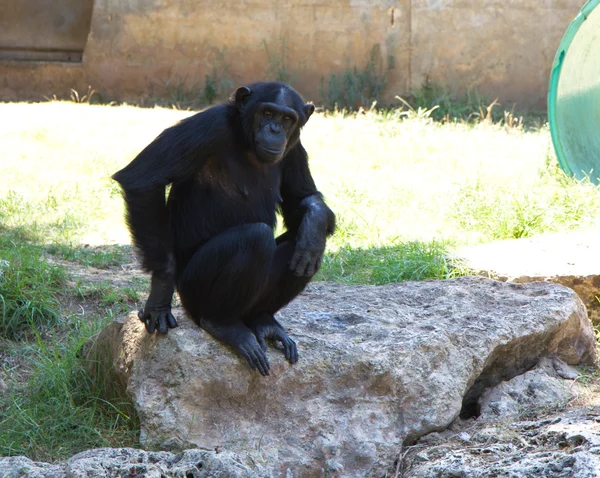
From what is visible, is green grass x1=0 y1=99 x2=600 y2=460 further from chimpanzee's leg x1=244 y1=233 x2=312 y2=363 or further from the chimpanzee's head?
the chimpanzee's head

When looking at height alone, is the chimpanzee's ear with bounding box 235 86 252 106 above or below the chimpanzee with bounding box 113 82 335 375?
above

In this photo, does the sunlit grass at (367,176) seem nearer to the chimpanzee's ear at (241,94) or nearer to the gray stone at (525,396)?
the gray stone at (525,396)

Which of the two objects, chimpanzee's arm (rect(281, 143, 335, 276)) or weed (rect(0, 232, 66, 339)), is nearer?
chimpanzee's arm (rect(281, 143, 335, 276))

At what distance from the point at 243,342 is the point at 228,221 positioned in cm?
55

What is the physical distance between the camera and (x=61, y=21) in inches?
501

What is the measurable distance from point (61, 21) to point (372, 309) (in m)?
10.4

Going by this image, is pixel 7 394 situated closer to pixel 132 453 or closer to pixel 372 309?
pixel 132 453

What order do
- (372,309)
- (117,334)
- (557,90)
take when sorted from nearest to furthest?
(117,334), (372,309), (557,90)

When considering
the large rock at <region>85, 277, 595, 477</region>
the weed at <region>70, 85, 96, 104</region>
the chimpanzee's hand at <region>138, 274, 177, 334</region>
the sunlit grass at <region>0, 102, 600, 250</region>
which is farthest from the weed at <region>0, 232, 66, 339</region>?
the weed at <region>70, 85, 96, 104</region>

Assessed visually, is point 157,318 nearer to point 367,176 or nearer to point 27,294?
point 27,294

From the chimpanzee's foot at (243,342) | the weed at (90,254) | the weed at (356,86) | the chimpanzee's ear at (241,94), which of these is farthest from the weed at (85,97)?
the chimpanzee's foot at (243,342)

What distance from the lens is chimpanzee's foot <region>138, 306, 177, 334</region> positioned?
3.37 m

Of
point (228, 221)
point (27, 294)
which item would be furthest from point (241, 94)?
point (27, 294)

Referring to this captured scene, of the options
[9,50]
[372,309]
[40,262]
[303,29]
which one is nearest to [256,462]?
[372,309]
